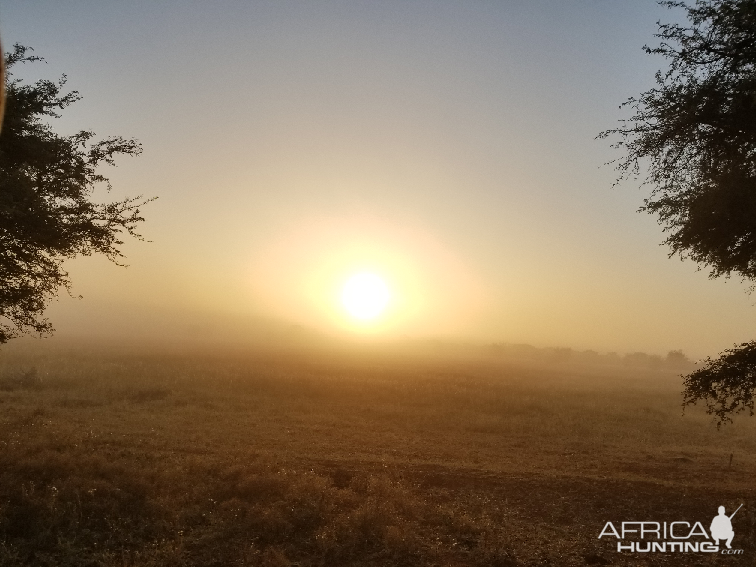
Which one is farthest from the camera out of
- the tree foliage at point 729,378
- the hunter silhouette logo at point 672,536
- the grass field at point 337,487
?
the tree foliage at point 729,378

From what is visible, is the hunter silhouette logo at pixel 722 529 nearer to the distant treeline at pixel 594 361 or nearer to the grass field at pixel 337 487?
the grass field at pixel 337 487

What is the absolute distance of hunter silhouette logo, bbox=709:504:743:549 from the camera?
9.01 m

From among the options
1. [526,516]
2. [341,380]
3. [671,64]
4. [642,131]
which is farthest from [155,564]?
[341,380]

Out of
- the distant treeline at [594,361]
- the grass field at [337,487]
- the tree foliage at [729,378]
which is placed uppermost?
the tree foliage at [729,378]

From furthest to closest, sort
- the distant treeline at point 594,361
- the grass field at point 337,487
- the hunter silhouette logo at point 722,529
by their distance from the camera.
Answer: the distant treeline at point 594,361
the hunter silhouette logo at point 722,529
the grass field at point 337,487

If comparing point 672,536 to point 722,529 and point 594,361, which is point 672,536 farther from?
point 594,361

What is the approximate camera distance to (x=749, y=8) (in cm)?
931

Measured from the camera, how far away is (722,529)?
30.6ft

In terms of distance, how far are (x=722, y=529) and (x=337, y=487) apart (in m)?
7.75

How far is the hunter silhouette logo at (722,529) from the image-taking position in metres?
9.01

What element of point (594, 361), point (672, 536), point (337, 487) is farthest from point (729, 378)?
point (594, 361)

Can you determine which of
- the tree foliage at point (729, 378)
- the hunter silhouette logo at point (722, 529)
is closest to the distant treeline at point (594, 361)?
the tree foliage at point (729, 378)

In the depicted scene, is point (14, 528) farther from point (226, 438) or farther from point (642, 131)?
point (642, 131)

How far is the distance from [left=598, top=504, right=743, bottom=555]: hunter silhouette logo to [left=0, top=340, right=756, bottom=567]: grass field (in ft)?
0.68
